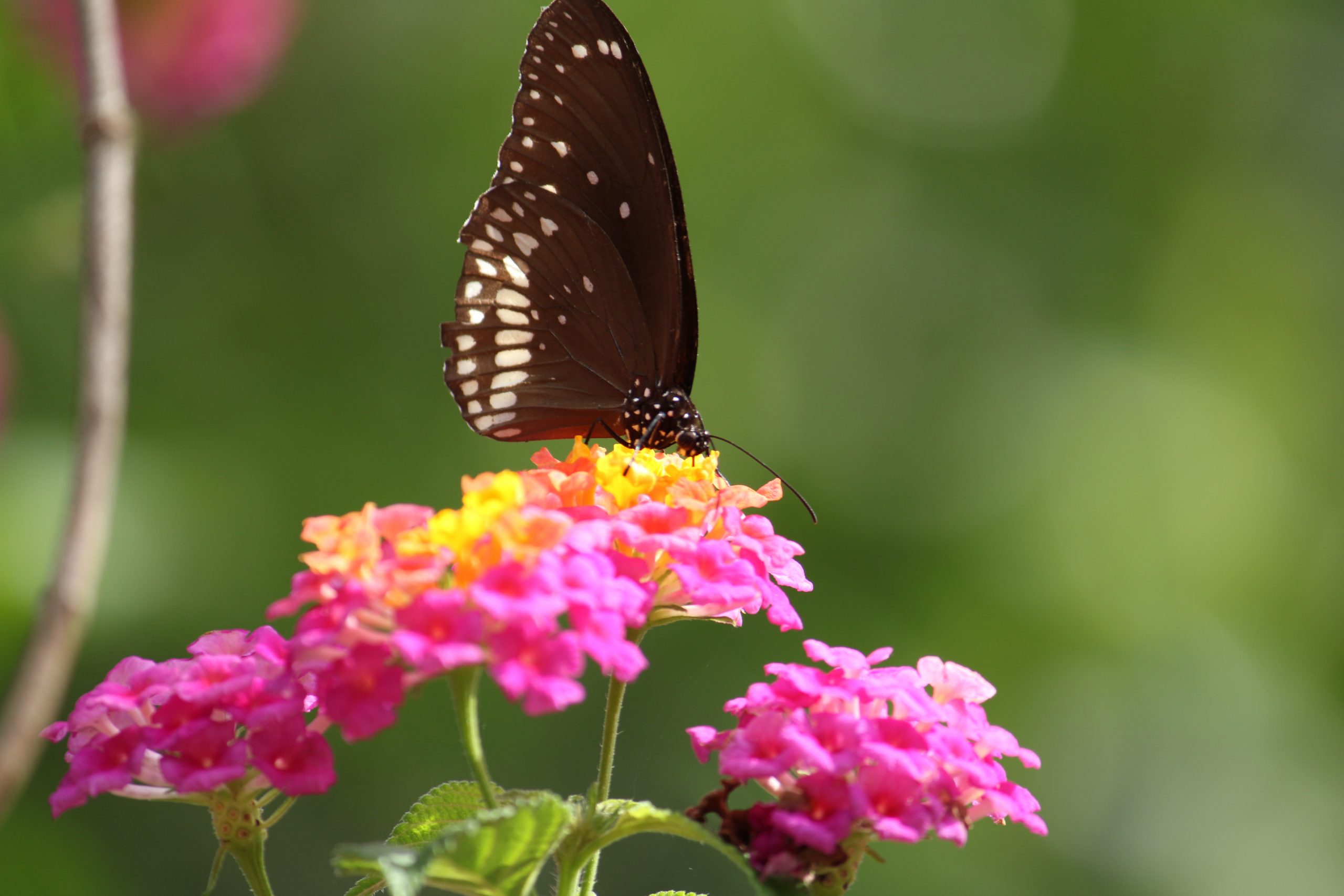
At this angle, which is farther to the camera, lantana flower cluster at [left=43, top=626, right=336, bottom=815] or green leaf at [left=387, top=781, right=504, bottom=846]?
green leaf at [left=387, top=781, right=504, bottom=846]

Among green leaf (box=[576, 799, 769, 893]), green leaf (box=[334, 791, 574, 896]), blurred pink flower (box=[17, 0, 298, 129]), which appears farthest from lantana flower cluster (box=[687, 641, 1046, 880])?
blurred pink flower (box=[17, 0, 298, 129])

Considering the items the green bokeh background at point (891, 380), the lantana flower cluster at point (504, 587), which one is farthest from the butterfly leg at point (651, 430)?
the green bokeh background at point (891, 380)

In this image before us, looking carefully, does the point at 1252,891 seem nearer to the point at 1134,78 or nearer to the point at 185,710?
the point at 1134,78

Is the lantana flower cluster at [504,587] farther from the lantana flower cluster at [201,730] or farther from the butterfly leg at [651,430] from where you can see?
the butterfly leg at [651,430]

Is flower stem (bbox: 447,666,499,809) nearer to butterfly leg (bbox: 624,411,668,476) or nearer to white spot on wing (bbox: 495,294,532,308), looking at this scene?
butterfly leg (bbox: 624,411,668,476)

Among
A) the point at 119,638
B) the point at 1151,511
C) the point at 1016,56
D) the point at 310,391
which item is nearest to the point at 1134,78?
the point at 1016,56
